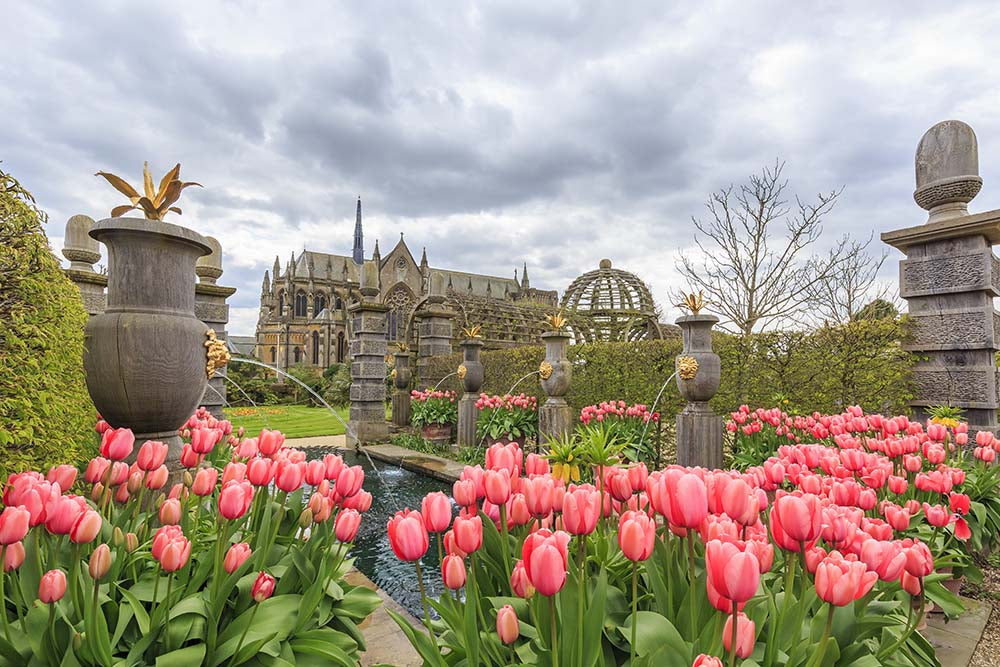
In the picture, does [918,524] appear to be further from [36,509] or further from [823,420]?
[36,509]

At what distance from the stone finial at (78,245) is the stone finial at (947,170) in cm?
961

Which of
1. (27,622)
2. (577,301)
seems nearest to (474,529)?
(27,622)

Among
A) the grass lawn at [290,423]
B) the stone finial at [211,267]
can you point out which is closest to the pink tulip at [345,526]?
the stone finial at [211,267]

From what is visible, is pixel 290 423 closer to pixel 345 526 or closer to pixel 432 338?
pixel 432 338

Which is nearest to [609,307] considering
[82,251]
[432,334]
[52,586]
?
[432,334]

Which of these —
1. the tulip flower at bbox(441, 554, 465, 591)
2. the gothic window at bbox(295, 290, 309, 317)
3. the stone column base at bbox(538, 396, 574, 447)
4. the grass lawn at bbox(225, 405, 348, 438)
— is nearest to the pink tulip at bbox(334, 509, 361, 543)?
Result: the tulip flower at bbox(441, 554, 465, 591)

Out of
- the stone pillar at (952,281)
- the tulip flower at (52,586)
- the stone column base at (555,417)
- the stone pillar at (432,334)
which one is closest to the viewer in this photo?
the tulip flower at (52,586)

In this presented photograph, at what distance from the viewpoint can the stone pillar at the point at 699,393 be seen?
17.6 feet

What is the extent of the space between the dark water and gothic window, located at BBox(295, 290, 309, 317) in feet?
158

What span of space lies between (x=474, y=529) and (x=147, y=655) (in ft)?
3.71

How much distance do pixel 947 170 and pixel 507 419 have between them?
21.1 feet

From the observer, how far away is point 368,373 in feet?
34.2

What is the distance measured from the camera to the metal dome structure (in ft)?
42.4

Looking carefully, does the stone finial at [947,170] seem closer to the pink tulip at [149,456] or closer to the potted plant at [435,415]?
the pink tulip at [149,456]
